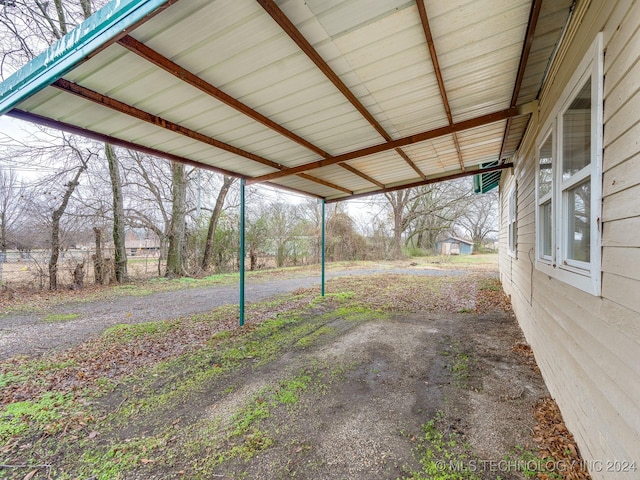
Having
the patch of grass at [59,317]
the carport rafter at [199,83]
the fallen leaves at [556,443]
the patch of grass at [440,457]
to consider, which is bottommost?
the patch of grass at [59,317]

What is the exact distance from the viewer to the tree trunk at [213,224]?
468 inches

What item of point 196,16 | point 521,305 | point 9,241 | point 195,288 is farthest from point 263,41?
point 9,241

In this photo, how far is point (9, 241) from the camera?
24.6 feet

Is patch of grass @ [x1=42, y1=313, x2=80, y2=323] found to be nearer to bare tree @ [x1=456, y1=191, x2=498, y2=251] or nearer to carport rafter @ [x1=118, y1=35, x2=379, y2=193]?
carport rafter @ [x1=118, y1=35, x2=379, y2=193]

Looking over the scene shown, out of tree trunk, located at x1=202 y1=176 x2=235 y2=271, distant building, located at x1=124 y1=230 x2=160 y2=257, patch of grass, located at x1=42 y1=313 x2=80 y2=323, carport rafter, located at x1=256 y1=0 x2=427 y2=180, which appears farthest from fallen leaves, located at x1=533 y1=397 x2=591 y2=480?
distant building, located at x1=124 y1=230 x2=160 y2=257

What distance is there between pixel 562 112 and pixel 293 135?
2.71 metres

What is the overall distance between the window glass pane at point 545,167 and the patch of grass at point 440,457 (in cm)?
246

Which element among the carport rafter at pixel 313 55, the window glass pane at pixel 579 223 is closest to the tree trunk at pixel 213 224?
the carport rafter at pixel 313 55

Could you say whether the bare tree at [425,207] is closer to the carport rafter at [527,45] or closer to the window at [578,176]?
the carport rafter at [527,45]

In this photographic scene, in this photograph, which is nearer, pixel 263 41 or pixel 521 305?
pixel 263 41

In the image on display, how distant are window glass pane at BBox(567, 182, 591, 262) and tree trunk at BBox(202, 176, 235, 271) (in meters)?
11.7

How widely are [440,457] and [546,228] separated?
2.60 metres

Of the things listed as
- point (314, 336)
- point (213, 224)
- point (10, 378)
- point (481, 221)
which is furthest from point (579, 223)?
point (481, 221)

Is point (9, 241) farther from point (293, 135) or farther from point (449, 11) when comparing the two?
point (449, 11)
